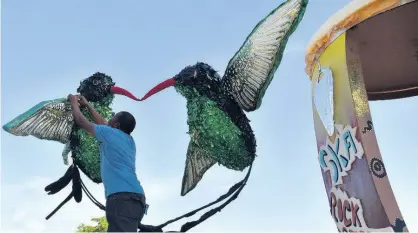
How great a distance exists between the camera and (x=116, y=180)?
2.90m

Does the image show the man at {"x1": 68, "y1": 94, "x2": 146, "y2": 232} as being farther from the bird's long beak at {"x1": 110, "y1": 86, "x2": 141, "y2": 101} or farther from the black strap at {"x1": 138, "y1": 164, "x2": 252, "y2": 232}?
the bird's long beak at {"x1": 110, "y1": 86, "x2": 141, "y2": 101}

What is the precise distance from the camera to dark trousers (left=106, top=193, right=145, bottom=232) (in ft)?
9.14

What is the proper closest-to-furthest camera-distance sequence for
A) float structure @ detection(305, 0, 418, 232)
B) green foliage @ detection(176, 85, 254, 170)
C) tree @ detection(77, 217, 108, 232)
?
green foliage @ detection(176, 85, 254, 170) < float structure @ detection(305, 0, 418, 232) < tree @ detection(77, 217, 108, 232)

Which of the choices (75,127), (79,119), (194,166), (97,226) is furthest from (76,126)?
(97,226)

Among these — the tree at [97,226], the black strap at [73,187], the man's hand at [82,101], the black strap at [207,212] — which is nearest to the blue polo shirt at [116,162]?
the black strap at [207,212]

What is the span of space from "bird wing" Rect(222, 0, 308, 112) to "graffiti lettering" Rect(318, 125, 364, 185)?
158 cm

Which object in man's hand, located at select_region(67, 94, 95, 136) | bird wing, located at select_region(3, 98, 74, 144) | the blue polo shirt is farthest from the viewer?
bird wing, located at select_region(3, 98, 74, 144)

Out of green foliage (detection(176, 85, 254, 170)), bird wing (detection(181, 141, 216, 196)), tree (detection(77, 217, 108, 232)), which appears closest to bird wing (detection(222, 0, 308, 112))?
green foliage (detection(176, 85, 254, 170))

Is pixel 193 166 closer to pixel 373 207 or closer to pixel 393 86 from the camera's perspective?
pixel 373 207

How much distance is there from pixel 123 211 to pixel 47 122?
112cm

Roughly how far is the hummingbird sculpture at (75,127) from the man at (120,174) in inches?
20.8

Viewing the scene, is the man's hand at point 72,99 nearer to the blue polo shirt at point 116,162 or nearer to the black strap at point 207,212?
the blue polo shirt at point 116,162

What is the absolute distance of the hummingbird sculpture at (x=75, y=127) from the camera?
11.8 feet

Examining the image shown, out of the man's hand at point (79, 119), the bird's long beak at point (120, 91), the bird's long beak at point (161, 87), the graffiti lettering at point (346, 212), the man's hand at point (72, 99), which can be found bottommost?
the graffiti lettering at point (346, 212)
